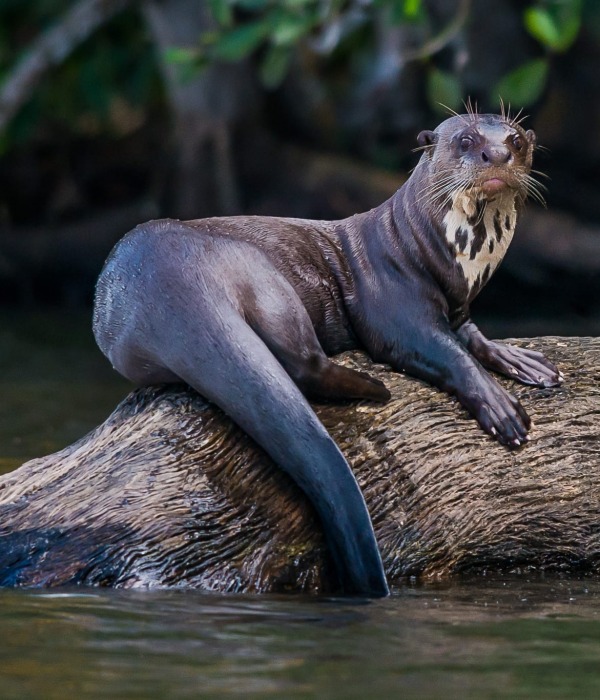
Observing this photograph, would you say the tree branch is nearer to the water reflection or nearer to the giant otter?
the giant otter

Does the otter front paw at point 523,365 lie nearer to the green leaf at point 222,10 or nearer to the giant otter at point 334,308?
the giant otter at point 334,308

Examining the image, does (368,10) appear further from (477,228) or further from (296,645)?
(296,645)

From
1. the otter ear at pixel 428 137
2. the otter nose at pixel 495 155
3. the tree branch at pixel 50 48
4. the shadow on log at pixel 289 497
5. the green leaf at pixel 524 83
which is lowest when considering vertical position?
the shadow on log at pixel 289 497

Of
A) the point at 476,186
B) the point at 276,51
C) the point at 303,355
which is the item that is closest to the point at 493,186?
the point at 476,186

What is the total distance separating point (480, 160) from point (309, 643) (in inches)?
58.6

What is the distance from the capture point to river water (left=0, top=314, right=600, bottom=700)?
250 centimetres

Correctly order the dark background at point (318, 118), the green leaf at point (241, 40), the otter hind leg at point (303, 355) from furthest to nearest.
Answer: the dark background at point (318, 118) < the green leaf at point (241, 40) < the otter hind leg at point (303, 355)

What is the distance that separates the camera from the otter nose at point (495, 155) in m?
3.66

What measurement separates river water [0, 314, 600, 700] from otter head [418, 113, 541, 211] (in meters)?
1.01

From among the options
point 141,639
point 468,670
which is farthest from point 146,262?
point 468,670

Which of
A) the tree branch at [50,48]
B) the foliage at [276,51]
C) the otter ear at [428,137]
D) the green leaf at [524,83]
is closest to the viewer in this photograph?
the otter ear at [428,137]

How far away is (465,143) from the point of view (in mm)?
3754

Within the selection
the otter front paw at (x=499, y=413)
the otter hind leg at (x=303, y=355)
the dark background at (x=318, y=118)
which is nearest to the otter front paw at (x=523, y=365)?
the otter front paw at (x=499, y=413)

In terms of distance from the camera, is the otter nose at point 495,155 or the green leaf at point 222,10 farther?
the green leaf at point 222,10
